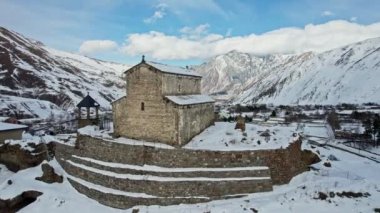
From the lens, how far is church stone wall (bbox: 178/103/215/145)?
30.7 m

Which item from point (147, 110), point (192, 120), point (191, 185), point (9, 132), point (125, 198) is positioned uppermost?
point (147, 110)

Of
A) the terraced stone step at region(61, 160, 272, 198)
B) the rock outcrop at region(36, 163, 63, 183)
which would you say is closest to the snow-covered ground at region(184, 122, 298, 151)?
the terraced stone step at region(61, 160, 272, 198)

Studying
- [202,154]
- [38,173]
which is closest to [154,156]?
[202,154]

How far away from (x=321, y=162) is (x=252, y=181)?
1129 centimetres

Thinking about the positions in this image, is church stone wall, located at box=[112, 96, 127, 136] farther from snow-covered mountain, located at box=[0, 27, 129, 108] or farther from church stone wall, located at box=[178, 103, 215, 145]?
snow-covered mountain, located at box=[0, 27, 129, 108]

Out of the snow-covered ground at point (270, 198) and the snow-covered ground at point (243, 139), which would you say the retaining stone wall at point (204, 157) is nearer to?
the snow-covered ground at point (243, 139)

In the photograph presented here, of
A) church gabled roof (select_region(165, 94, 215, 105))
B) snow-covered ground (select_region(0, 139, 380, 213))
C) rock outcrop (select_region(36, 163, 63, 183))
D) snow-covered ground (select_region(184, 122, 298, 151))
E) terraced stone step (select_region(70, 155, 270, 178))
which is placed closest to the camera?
snow-covered ground (select_region(0, 139, 380, 213))

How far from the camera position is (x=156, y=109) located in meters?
31.4

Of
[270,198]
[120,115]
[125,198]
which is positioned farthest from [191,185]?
[120,115]

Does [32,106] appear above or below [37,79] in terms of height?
below

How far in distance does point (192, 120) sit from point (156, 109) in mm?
3538

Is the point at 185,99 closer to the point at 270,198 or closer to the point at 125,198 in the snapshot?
the point at 125,198

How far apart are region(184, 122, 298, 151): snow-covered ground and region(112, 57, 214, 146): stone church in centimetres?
138

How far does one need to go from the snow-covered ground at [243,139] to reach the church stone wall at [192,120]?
59cm
